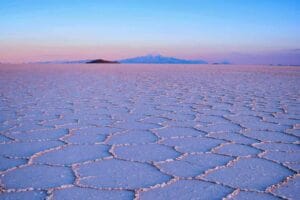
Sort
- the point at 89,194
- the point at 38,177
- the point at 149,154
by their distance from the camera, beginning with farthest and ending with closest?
the point at 149,154
the point at 38,177
the point at 89,194

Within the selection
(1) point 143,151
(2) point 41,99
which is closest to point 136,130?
(1) point 143,151

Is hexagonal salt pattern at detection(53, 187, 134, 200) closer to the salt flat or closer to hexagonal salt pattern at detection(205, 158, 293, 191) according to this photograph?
the salt flat

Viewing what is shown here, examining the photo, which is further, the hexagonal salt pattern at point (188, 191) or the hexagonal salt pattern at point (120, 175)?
the hexagonal salt pattern at point (120, 175)

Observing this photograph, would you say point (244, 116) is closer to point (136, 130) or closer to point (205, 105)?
point (205, 105)

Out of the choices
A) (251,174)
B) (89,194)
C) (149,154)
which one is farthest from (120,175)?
(251,174)

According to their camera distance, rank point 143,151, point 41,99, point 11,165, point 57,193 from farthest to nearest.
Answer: point 41,99
point 143,151
point 11,165
point 57,193

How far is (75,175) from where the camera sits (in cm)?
155

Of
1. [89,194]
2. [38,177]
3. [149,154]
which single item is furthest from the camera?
[149,154]

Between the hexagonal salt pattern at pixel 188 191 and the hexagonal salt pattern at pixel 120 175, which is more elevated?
the hexagonal salt pattern at pixel 188 191

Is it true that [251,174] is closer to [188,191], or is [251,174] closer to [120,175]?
[188,191]

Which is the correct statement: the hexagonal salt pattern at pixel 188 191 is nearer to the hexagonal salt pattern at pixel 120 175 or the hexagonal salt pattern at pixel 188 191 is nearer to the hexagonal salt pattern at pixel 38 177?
the hexagonal salt pattern at pixel 120 175

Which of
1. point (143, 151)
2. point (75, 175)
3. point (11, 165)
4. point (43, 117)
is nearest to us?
point (75, 175)

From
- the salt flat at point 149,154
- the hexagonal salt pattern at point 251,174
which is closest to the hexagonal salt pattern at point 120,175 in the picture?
the salt flat at point 149,154

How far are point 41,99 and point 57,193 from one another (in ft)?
9.94
